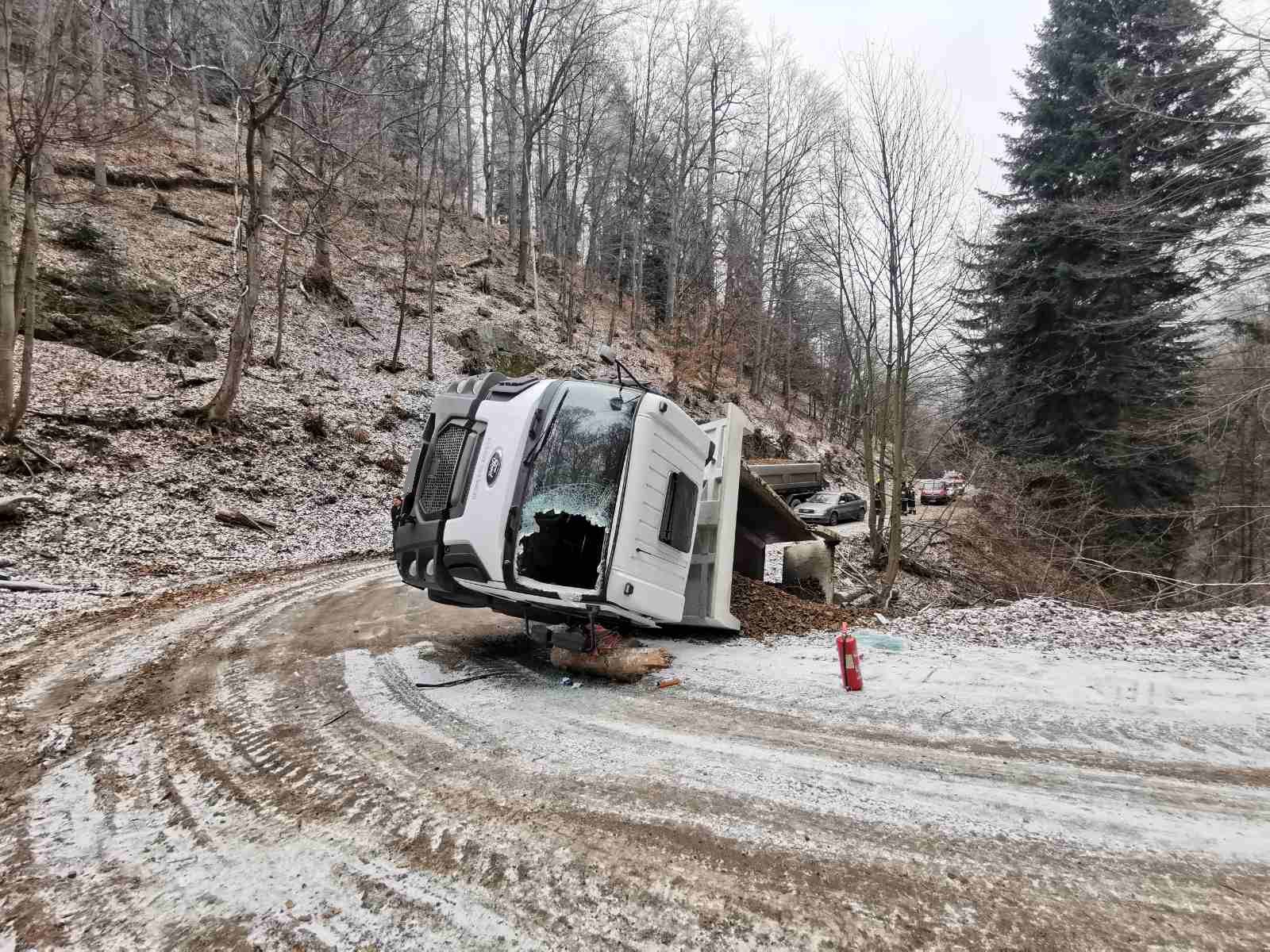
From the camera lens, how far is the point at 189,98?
21.5m

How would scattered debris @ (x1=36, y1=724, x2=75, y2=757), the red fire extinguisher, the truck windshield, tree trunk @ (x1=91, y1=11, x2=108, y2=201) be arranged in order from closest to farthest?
scattered debris @ (x1=36, y1=724, x2=75, y2=757) < the red fire extinguisher < the truck windshield < tree trunk @ (x1=91, y1=11, x2=108, y2=201)

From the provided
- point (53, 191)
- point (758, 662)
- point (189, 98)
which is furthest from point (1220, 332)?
point (189, 98)

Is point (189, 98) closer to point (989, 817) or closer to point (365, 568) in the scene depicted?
point (365, 568)

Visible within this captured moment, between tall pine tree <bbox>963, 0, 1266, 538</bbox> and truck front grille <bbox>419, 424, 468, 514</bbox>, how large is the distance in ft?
28.0

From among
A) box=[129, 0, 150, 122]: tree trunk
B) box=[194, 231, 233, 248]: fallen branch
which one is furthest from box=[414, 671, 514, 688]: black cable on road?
box=[194, 231, 233, 248]: fallen branch

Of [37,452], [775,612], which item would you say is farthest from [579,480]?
[37,452]

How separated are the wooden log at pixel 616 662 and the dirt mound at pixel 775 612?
1476 millimetres

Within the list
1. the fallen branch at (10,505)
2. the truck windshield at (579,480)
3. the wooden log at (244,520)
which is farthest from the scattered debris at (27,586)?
the truck windshield at (579,480)

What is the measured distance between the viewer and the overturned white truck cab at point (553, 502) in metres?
4.00

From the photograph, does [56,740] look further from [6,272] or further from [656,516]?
[6,272]

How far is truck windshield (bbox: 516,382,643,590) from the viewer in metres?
4.29

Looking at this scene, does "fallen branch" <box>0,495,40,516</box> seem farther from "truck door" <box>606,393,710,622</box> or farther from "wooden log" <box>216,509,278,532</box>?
"truck door" <box>606,393,710,622</box>

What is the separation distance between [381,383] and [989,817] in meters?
17.3

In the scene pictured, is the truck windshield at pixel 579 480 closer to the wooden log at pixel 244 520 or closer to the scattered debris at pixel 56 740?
the scattered debris at pixel 56 740
